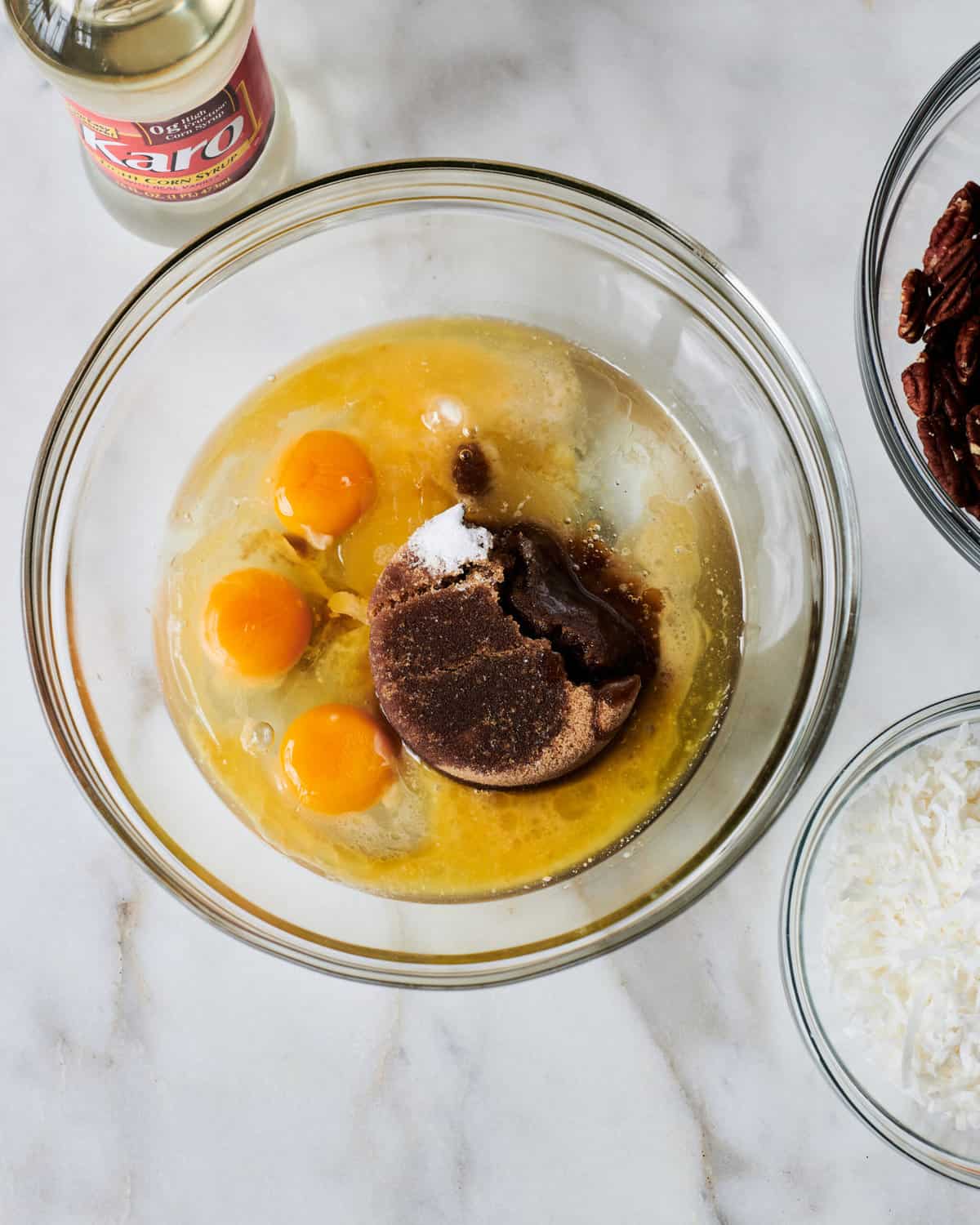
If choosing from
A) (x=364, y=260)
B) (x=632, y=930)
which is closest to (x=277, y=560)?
(x=364, y=260)

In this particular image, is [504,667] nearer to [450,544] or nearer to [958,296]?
[450,544]

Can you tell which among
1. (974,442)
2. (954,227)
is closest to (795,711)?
(974,442)

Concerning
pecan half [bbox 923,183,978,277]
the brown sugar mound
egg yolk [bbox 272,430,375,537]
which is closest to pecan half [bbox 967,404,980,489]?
pecan half [bbox 923,183,978,277]

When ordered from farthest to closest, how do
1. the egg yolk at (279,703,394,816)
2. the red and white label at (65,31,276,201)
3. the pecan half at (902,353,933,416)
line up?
the egg yolk at (279,703,394,816) → the pecan half at (902,353,933,416) → the red and white label at (65,31,276,201)

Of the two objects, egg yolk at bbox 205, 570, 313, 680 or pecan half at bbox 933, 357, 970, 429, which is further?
egg yolk at bbox 205, 570, 313, 680

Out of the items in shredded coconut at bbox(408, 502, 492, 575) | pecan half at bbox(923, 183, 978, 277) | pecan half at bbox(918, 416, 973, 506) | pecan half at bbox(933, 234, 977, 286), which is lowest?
pecan half at bbox(918, 416, 973, 506)

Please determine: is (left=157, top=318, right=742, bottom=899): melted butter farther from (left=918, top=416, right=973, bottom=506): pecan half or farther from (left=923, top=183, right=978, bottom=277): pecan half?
(left=923, top=183, right=978, bottom=277): pecan half

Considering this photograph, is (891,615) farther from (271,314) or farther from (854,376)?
(271,314)
